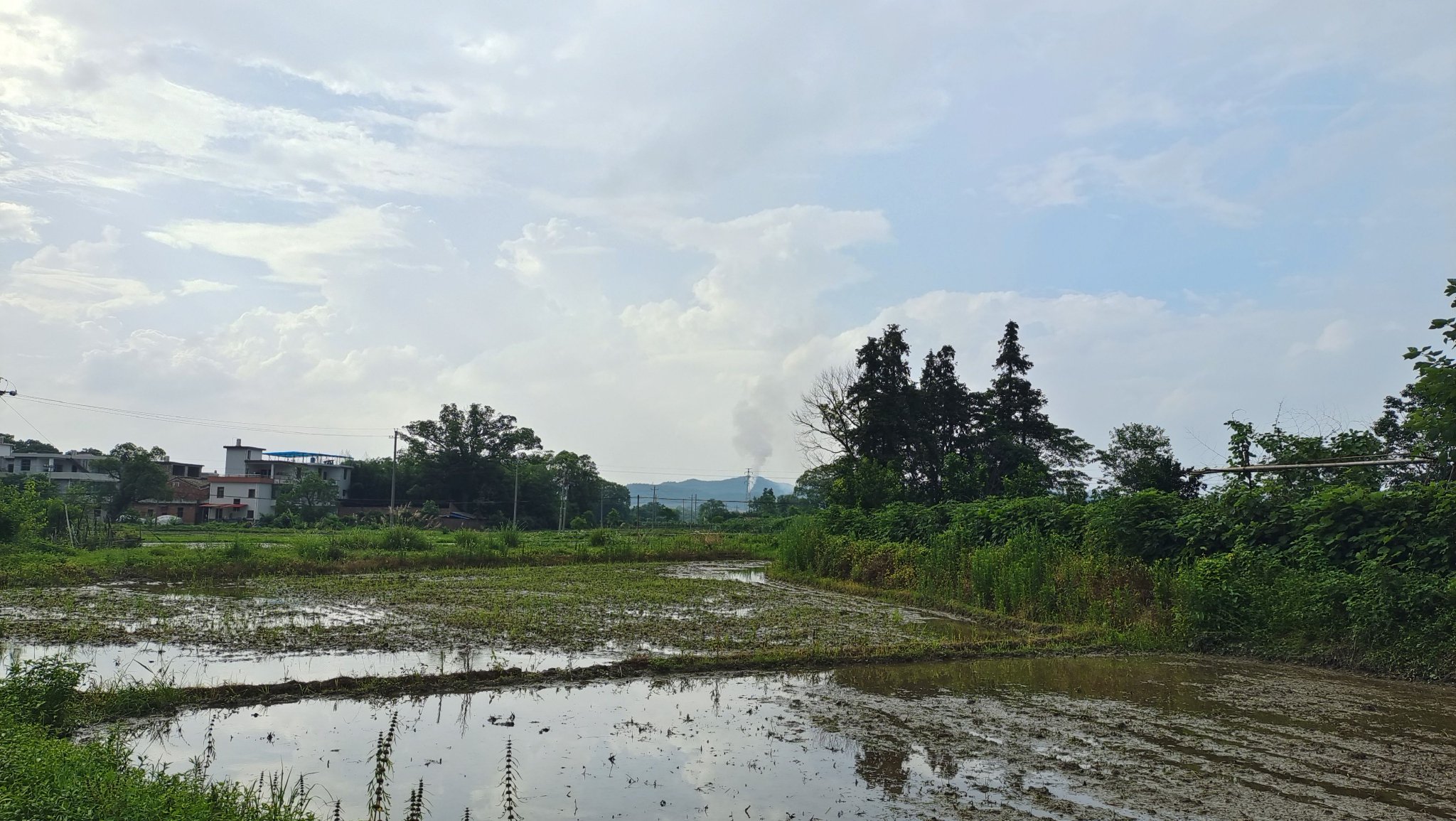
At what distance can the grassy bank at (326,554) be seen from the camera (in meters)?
19.4

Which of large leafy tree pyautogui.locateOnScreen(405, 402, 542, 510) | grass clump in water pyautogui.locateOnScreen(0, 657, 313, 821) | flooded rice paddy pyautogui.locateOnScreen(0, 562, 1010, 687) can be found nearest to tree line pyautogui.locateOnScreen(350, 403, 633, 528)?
large leafy tree pyautogui.locateOnScreen(405, 402, 542, 510)

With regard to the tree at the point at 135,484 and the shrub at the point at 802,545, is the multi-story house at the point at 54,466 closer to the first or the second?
the tree at the point at 135,484

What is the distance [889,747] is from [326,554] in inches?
811

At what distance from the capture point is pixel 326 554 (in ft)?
77.5

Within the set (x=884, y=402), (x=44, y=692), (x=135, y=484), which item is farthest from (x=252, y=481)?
(x=44, y=692)

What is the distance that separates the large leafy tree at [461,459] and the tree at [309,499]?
310 inches

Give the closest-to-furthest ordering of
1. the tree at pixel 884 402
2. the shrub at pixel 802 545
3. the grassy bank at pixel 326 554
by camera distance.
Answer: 1. the grassy bank at pixel 326 554
2. the shrub at pixel 802 545
3. the tree at pixel 884 402

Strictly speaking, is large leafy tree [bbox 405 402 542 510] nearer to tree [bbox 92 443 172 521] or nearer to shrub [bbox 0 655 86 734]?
tree [bbox 92 443 172 521]

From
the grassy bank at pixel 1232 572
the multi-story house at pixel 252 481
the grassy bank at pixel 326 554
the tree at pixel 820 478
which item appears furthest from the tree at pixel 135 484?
the grassy bank at pixel 1232 572

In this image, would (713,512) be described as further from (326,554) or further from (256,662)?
(256,662)

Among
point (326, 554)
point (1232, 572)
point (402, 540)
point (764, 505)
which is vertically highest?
point (764, 505)

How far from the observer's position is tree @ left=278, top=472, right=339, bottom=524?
168 ft

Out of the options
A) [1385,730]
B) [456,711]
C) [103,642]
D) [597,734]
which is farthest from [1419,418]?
[103,642]

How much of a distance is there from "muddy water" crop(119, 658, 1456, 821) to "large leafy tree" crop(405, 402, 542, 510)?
54.3 m
